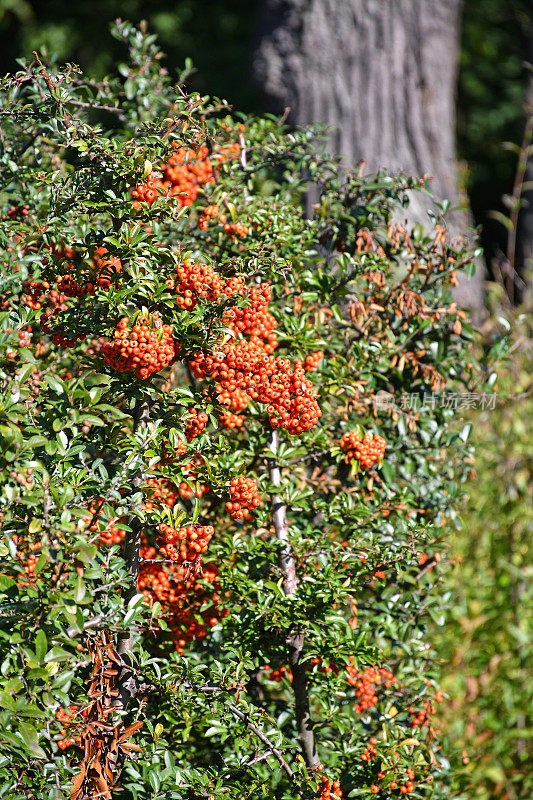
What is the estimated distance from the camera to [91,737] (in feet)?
5.42

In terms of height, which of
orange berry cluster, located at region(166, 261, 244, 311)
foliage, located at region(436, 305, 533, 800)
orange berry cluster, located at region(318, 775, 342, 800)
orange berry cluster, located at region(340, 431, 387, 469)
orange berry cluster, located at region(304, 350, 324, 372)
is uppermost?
orange berry cluster, located at region(166, 261, 244, 311)

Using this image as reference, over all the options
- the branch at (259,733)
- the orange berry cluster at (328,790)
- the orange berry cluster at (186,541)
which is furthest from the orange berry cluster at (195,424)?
the orange berry cluster at (328,790)

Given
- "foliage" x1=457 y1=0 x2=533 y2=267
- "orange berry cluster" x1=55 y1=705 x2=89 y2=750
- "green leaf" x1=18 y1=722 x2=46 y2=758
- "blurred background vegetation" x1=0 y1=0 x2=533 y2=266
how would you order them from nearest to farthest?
"green leaf" x1=18 y1=722 x2=46 y2=758 → "orange berry cluster" x1=55 y1=705 x2=89 y2=750 → "blurred background vegetation" x1=0 y1=0 x2=533 y2=266 → "foliage" x1=457 y1=0 x2=533 y2=267

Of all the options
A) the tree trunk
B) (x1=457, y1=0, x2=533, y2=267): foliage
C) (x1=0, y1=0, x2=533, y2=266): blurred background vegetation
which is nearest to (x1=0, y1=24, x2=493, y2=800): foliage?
the tree trunk

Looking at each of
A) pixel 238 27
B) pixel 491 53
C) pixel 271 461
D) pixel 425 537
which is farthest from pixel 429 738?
pixel 491 53

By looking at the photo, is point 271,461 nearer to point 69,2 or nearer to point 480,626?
point 480,626

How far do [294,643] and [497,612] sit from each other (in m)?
1.48

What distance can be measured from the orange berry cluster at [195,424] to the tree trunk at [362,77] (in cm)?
285

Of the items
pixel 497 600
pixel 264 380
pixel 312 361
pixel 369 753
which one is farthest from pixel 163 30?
pixel 369 753

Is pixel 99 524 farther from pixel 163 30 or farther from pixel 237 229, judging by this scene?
pixel 163 30

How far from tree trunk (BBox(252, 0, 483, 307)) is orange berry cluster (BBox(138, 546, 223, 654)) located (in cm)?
295

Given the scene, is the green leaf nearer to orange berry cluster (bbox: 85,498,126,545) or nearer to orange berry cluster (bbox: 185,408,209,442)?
orange berry cluster (bbox: 85,498,126,545)

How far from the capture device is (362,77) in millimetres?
4371

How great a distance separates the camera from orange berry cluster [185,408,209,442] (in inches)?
67.7
